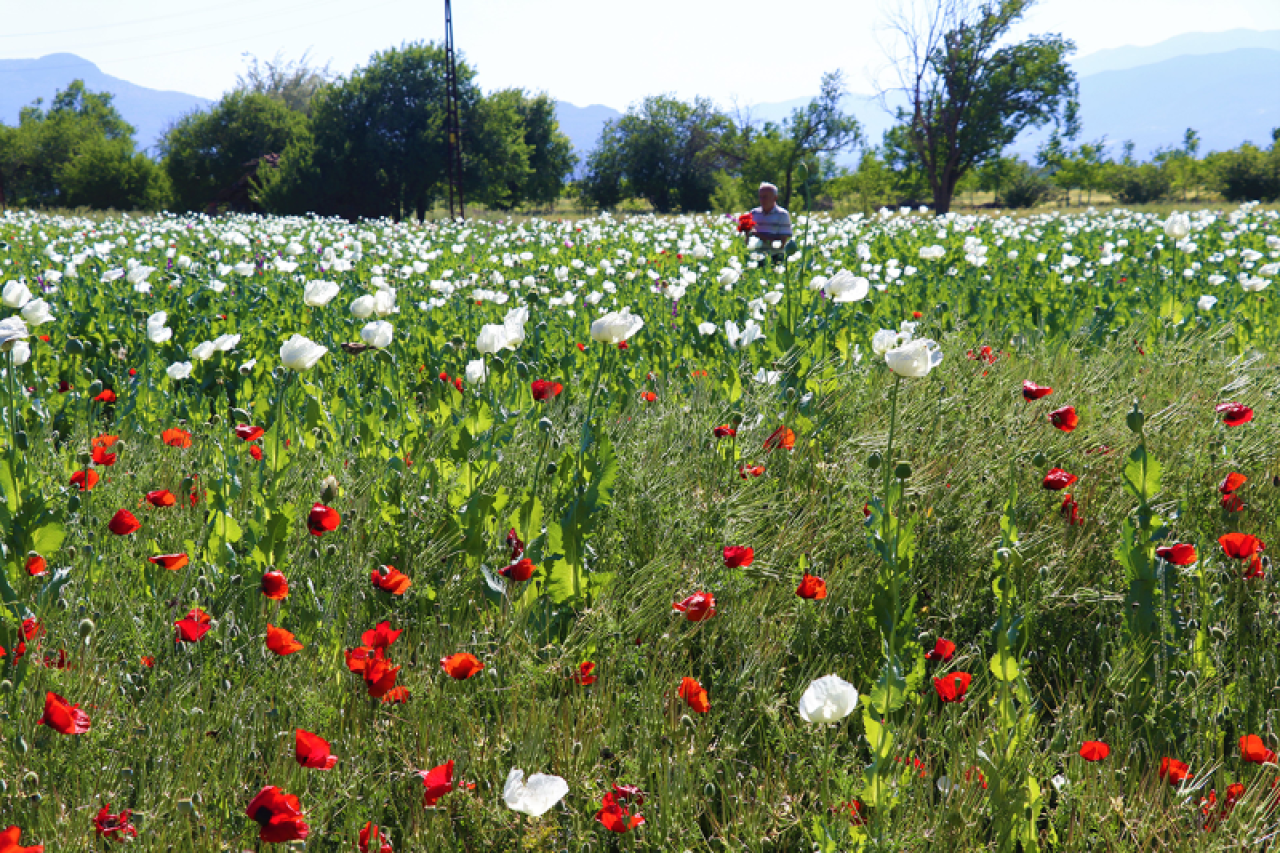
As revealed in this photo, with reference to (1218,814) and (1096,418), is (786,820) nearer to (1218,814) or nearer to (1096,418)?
(1218,814)

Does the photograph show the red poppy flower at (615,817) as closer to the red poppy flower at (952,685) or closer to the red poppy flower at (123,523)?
the red poppy flower at (952,685)

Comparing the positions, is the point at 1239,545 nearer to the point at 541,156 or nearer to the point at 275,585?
the point at 275,585

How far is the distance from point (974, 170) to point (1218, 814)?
46.2 m

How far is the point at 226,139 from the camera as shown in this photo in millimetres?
43844

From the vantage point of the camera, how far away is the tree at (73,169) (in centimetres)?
4475

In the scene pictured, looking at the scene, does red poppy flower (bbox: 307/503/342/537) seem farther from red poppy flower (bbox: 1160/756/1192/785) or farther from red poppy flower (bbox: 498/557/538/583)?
red poppy flower (bbox: 1160/756/1192/785)

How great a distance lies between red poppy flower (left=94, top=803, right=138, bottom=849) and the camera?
1.56m

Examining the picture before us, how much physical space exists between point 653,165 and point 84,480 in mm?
49954

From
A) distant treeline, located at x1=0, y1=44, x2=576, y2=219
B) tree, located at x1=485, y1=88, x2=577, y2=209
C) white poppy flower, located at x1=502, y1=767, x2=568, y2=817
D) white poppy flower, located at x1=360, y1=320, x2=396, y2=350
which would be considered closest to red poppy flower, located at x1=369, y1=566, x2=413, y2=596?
white poppy flower, located at x1=502, y1=767, x2=568, y2=817

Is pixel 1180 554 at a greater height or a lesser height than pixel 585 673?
greater

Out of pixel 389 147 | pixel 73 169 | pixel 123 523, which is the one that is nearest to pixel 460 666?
pixel 123 523

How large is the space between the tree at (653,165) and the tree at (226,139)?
56.6ft

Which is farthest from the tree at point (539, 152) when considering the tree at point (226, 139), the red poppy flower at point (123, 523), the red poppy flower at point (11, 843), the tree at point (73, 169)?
the red poppy flower at point (11, 843)

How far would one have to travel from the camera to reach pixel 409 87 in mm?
39188
